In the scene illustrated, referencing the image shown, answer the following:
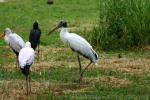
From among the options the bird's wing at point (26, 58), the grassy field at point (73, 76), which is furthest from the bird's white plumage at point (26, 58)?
the grassy field at point (73, 76)

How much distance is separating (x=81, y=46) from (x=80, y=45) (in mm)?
35

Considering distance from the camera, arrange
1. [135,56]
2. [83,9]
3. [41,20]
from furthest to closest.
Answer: [83,9] < [41,20] < [135,56]

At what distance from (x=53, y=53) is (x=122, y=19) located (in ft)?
8.98

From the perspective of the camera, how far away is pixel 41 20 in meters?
29.4

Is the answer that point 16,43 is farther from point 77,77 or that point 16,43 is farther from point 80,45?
point 80,45

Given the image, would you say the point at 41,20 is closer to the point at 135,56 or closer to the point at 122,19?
the point at 122,19

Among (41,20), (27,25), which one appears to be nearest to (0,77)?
(27,25)

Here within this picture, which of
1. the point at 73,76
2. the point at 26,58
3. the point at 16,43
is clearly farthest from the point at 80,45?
the point at 26,58

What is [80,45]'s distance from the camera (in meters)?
14.9

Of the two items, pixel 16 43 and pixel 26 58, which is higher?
pixel 16 43

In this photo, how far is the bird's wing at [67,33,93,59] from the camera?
14.8 meters

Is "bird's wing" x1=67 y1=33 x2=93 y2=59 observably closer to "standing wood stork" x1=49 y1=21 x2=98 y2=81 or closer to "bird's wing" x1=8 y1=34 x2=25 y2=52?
"standing wood stork" x1=49 y1=21 x2=98 y2=81

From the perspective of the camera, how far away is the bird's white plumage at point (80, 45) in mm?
14812

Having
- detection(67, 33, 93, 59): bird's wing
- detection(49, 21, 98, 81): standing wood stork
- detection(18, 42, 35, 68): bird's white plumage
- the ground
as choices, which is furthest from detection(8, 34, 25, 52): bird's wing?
→ detection(18, 42, 35, 68): bird's white plumage
